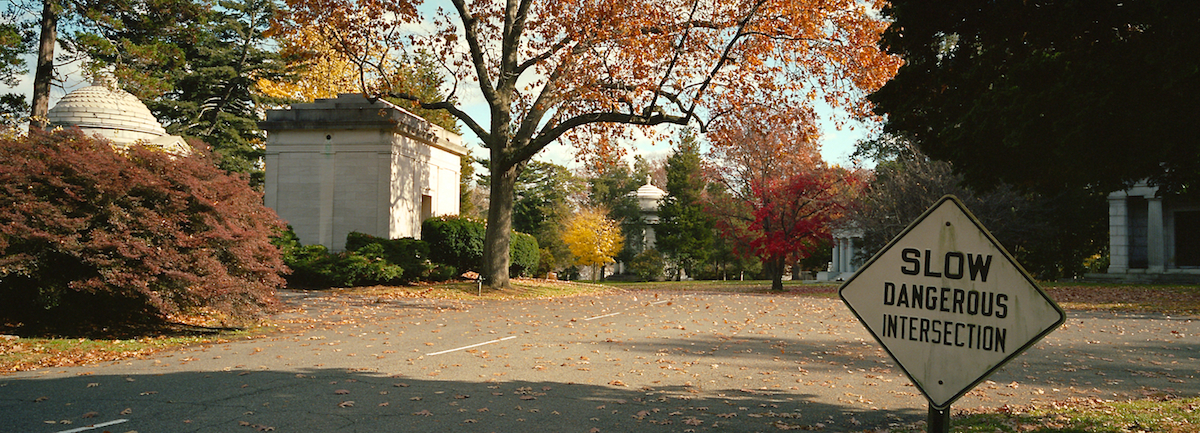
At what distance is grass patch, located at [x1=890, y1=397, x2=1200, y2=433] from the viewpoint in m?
6.23

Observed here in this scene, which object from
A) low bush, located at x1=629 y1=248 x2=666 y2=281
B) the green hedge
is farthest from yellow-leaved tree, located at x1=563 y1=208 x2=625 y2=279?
the green hedge

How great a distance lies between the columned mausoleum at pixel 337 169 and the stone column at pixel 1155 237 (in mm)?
31852

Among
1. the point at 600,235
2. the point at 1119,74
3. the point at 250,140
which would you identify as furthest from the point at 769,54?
the point at 250,140

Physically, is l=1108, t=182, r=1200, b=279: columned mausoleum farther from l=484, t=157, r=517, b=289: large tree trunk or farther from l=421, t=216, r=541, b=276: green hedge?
l=421, t=216, r=541, b=276: green hedge

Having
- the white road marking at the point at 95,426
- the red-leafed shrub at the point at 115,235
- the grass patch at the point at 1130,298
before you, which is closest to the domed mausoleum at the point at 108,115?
the red-leafed shrub at the point at 115,235

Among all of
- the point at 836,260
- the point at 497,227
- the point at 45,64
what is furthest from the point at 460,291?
the point at 836,260

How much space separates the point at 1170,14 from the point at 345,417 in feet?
22.9

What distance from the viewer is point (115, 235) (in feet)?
36.5

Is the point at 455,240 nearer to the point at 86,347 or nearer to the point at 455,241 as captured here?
the point at 455,241

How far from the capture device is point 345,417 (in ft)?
22.6

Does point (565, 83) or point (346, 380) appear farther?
point (565, 83)

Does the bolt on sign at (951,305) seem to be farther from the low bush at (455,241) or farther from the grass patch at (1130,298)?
the low bush at (455,241)

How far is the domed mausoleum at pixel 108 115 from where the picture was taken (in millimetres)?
29484

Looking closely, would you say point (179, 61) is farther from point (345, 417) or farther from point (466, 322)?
point (345, 417)
